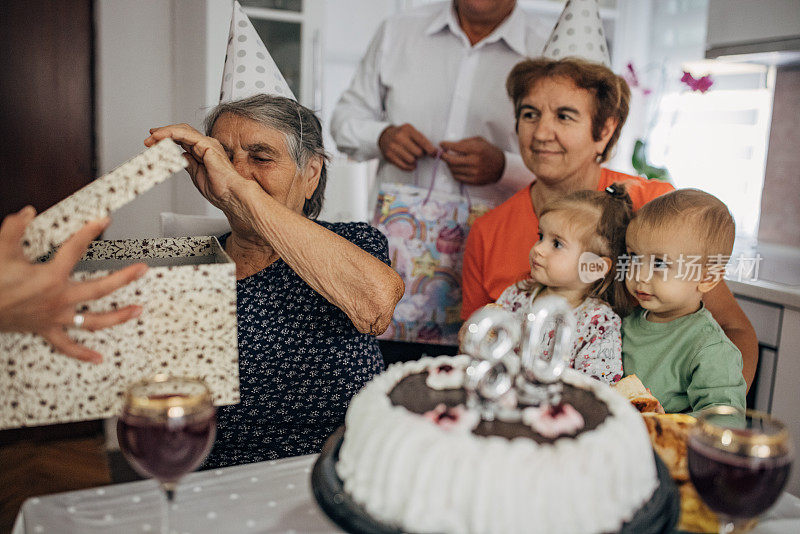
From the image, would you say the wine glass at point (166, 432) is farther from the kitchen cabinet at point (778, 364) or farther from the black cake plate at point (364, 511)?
the kitchen cabinet at point (778, 364)

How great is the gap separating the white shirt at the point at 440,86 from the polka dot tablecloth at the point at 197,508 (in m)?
1.38

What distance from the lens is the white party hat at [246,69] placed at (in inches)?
57.0

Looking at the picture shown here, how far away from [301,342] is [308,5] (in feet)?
6.18

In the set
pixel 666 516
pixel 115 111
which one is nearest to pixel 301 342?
pixel 666 516

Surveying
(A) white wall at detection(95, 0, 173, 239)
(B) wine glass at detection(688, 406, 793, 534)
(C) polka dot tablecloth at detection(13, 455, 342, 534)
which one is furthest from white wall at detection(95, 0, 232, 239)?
(B) wine glass at detection(688, 406, 793, 534)

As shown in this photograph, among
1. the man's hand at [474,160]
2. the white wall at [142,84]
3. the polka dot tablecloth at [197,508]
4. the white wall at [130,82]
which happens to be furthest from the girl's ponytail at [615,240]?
the white wall at [130,82]

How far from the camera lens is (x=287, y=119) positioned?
51.0 inches

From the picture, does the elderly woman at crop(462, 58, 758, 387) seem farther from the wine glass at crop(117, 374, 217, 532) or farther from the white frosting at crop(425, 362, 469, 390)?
the wine glass at crop(117, 374, 217, 532)

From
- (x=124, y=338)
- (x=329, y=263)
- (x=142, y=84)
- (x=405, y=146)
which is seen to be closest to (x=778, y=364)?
(x=405, y=146)

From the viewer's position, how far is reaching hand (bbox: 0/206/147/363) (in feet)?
2.30

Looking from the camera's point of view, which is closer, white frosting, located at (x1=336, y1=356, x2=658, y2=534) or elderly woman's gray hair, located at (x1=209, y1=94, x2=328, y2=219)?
white frosting, located at (x1=336, y1=356, x2=658, y2=534)

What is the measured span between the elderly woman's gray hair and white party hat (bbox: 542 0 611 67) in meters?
0.69

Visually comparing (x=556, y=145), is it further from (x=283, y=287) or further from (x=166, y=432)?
(x=166, y=432)

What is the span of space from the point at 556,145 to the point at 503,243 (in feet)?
→ 0.87
